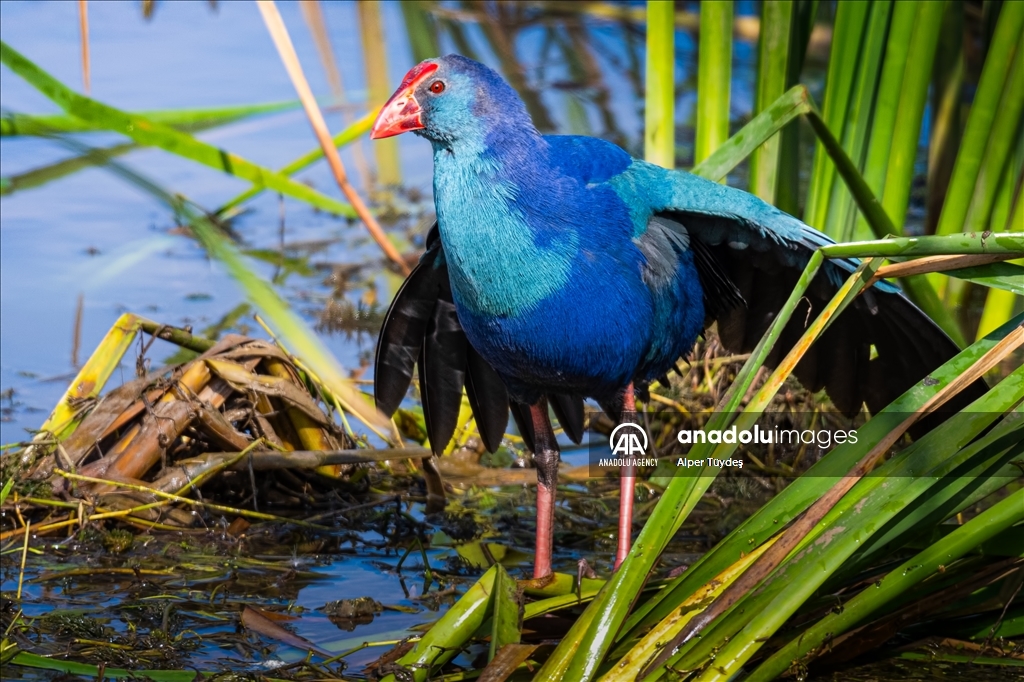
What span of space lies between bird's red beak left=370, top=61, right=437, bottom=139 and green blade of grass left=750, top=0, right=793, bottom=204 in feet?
3.40

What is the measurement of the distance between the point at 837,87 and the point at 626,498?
1315 millimetres

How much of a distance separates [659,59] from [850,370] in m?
1.11

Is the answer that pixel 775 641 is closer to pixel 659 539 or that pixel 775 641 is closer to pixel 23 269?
pixel 659 539

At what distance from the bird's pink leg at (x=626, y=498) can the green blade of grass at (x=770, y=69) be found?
79cm

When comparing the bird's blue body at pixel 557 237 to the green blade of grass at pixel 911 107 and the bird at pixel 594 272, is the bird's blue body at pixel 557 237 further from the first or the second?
the green blade of grass at pixel 911 107

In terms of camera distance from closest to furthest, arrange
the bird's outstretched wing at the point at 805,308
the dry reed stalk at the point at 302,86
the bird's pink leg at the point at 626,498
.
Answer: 1. the bird's outstretched wing at the point at 805,308
2. the bird's pink leg at the point at 626,498
3. the dry reed stalk at the point at 302,86

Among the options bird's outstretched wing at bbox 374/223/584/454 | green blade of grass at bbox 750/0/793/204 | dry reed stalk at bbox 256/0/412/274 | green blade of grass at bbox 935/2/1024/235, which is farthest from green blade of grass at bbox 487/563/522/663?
green blade of grass at bbox 935/2/1024/235

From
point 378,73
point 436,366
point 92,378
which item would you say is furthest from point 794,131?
point 378,73

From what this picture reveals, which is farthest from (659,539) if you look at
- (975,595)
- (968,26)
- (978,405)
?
(968,26)

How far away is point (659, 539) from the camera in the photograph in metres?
1.95

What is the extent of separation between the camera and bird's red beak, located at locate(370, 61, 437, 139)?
2352 millimetres

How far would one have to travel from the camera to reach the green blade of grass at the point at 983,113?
3.08m

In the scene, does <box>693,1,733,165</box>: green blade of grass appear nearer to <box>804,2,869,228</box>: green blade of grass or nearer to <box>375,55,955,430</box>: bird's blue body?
<box>804,2,869,228</box>: green blade of grass

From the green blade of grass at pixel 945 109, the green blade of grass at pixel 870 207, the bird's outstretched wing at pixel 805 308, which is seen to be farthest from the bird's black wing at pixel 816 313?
the green blade of grass at pixel 945 109
